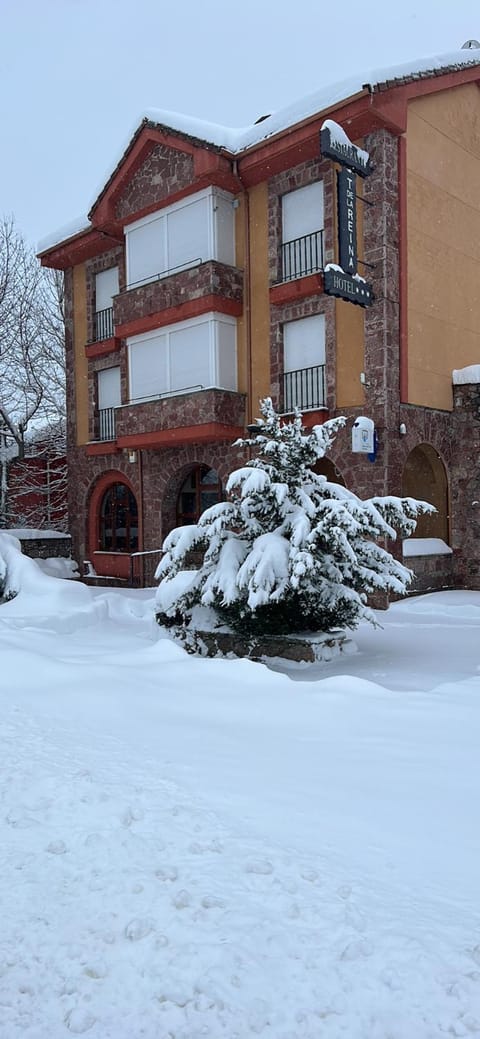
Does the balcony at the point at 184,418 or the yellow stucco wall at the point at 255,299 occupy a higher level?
the yellow stucco wall at the point at 255,299

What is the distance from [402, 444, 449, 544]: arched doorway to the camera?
566 inches

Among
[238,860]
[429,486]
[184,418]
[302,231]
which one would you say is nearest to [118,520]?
[184,418]

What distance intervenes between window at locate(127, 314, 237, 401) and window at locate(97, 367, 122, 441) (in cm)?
169

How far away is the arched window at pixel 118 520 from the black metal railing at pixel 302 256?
264 inches

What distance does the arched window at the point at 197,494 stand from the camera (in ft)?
53.1

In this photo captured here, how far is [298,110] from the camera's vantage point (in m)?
13.1

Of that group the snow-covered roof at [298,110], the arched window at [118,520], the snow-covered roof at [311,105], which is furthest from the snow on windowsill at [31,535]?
the snow-covered roof at [311,105]

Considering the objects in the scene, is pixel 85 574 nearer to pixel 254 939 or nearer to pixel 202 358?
pixel 202 358

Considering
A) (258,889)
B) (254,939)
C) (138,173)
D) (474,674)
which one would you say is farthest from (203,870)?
(138,173)

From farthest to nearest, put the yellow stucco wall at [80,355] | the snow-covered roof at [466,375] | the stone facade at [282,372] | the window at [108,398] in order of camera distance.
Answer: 1. the yellow stucco wall at [80,355]
2. the window at [108,398]
3. the snow-covered roof at [466,375]
4. the stone facade at [282,372]

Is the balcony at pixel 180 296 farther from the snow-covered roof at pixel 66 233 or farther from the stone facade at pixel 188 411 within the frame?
the snow-covered roof at pixel 66 233

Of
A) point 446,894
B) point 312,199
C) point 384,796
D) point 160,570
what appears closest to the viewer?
point 446,894

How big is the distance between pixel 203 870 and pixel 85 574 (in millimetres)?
16159

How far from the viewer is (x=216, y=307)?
1432cm
